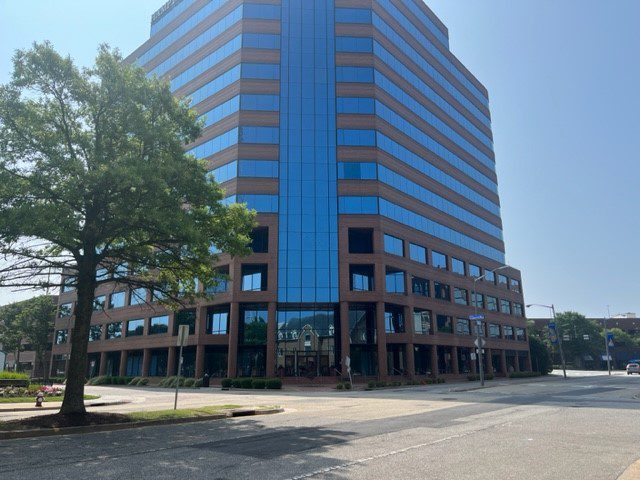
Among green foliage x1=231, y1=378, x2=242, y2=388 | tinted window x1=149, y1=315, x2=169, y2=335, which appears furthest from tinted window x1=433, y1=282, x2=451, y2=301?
tinted window x1=149, y1=315, x2=169, y2=335

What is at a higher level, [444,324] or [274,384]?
[444,324]

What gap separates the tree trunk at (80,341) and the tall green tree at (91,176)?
0.03m

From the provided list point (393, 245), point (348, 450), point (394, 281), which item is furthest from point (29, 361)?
point (348, 450)

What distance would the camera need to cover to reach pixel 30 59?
14.5 meters

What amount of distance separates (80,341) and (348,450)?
10127mm

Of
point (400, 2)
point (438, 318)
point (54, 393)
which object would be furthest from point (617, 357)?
point (54, 393)

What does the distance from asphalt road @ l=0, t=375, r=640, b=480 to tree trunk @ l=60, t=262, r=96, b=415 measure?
102 inches

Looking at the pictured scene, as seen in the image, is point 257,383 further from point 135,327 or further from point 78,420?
point 78,420

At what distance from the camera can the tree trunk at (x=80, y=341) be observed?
14.5 meters

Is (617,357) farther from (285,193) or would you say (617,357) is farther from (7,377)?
(7,377)

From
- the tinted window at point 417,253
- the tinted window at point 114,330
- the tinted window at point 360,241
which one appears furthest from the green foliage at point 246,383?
the tinted window at point 114,330

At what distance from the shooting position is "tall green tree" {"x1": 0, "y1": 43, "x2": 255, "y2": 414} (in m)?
13.9

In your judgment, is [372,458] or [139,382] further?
[139,382]

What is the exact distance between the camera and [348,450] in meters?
9.56
